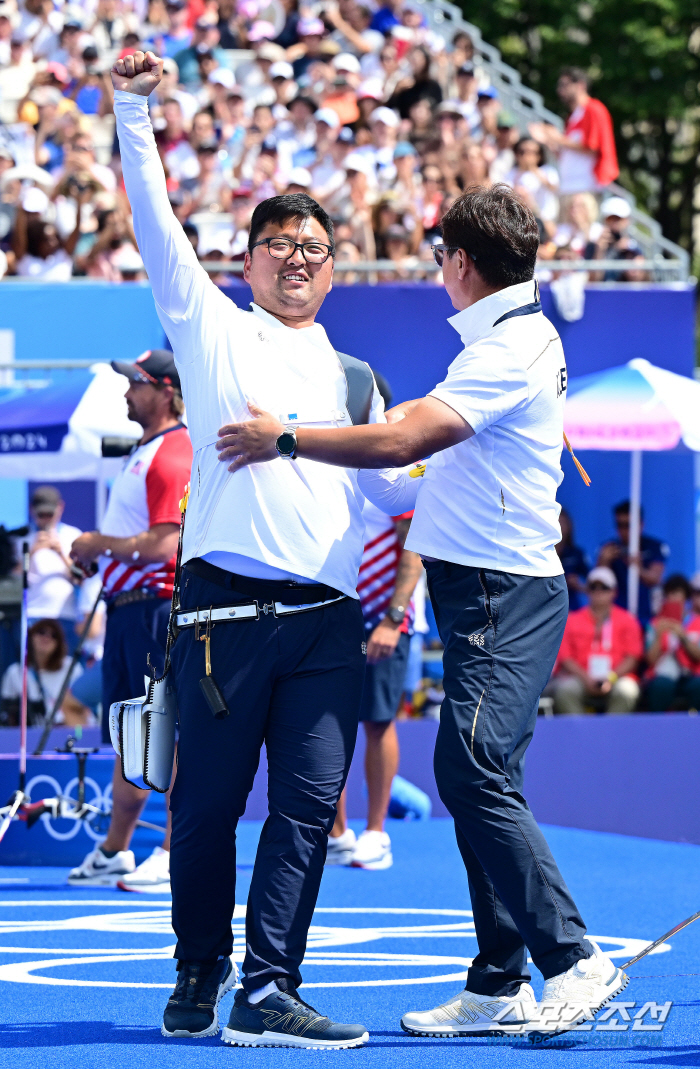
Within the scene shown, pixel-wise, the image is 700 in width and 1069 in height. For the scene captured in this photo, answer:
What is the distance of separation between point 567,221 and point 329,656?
33.2 feet

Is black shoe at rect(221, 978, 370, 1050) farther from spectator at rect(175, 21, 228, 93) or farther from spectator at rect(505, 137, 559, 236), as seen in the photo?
spectator at rect(175, 21, 228, 93)

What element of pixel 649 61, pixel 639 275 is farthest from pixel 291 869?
pixel 649 61

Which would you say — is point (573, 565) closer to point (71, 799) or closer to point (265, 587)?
point (71, 799)

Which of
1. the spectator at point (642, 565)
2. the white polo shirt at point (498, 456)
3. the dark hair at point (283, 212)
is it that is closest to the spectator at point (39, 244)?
the spectator at point (642, 565)

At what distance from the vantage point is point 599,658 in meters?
9.67

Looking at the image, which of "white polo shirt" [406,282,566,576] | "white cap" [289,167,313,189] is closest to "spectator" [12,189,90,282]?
"white cap" [289,167,313,189]

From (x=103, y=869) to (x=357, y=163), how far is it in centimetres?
800

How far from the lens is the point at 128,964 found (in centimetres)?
444

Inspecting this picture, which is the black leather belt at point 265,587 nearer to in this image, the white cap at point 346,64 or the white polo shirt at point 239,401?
the white polo shirt at point 239,401

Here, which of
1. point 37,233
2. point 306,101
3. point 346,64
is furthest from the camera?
point 346,64

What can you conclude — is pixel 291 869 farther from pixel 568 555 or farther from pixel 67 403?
pixel 568 555

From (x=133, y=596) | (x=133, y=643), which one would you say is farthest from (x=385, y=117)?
(x=133, y=643)

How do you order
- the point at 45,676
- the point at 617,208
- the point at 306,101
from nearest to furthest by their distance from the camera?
the point at 45,676
the point at 617,208
the point at 306,101

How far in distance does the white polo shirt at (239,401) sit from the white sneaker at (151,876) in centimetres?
252
